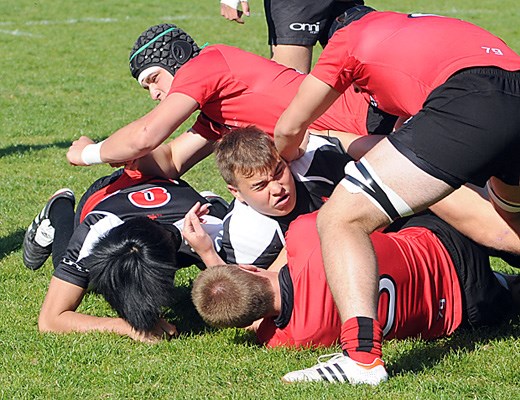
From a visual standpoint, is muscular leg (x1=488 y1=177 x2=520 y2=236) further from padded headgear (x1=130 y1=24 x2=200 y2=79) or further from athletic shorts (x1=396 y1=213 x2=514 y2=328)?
padded headgear (x1=130 y1=24 x2=200 y2=79)

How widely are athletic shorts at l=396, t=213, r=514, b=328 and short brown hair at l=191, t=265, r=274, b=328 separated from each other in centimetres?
96

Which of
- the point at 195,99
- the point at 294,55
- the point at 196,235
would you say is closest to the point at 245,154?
the point at 196,235

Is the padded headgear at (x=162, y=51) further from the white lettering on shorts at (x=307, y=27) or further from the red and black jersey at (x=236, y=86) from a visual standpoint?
the white lettering on shorts at (x=307, y=27)

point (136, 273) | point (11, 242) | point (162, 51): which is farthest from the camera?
point (11, 242)

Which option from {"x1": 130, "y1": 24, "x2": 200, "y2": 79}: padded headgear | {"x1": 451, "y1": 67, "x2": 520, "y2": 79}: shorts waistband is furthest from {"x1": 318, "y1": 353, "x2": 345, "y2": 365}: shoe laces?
{"x1": 130, "y1": 24, "x2": 200, "y2": 79}: padded headgear

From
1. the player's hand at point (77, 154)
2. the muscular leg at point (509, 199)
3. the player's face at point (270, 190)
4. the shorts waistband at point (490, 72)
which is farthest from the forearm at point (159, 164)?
the shorts waistband at point (490, 72)

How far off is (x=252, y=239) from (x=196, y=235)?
0.31 metres

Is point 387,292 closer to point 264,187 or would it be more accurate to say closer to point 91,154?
point 264,187

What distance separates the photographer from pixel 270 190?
4.79 meters

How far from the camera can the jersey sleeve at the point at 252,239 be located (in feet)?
16.3

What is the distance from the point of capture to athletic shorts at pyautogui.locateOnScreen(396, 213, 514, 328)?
465 centimetres

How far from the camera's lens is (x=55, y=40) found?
54.9 ft

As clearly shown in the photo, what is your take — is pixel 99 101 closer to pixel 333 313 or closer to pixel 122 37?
pixel 122 37

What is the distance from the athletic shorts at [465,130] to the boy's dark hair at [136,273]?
1384 mm
